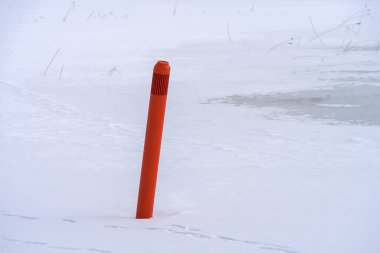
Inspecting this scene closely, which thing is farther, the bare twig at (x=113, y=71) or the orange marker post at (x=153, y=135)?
the bare twig at (x=113, y=71)

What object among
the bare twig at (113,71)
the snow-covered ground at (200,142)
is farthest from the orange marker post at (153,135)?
the bare twig at (113,71)

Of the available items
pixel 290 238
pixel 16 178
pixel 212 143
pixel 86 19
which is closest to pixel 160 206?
pixel 290 238

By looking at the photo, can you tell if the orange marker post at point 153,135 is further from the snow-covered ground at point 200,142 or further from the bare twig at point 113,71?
the bare twig at point 113,71

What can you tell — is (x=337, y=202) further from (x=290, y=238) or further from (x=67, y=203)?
(x=67, y=203)

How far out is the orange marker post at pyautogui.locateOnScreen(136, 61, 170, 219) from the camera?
2.36 meters

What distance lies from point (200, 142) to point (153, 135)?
1.75 metres

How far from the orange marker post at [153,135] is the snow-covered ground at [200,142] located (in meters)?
0.09

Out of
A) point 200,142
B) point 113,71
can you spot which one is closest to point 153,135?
point 200,142

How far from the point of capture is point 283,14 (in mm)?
12406

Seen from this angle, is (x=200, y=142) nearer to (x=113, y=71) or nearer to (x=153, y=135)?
(x=153, y=135)

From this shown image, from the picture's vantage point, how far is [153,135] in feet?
8.04

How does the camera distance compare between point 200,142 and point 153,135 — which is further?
point 200,142

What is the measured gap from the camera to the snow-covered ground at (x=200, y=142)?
8.05 ft

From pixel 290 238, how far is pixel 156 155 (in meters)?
0.68
